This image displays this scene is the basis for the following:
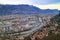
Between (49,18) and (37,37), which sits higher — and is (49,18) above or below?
above

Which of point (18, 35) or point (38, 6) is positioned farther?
point (38, 6)

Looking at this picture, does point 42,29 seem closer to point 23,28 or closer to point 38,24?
point 38,24

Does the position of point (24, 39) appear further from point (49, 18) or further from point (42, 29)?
point (49, 18)

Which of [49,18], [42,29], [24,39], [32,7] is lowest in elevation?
[24,39]

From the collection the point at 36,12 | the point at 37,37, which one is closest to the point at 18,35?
the point at 37,37
